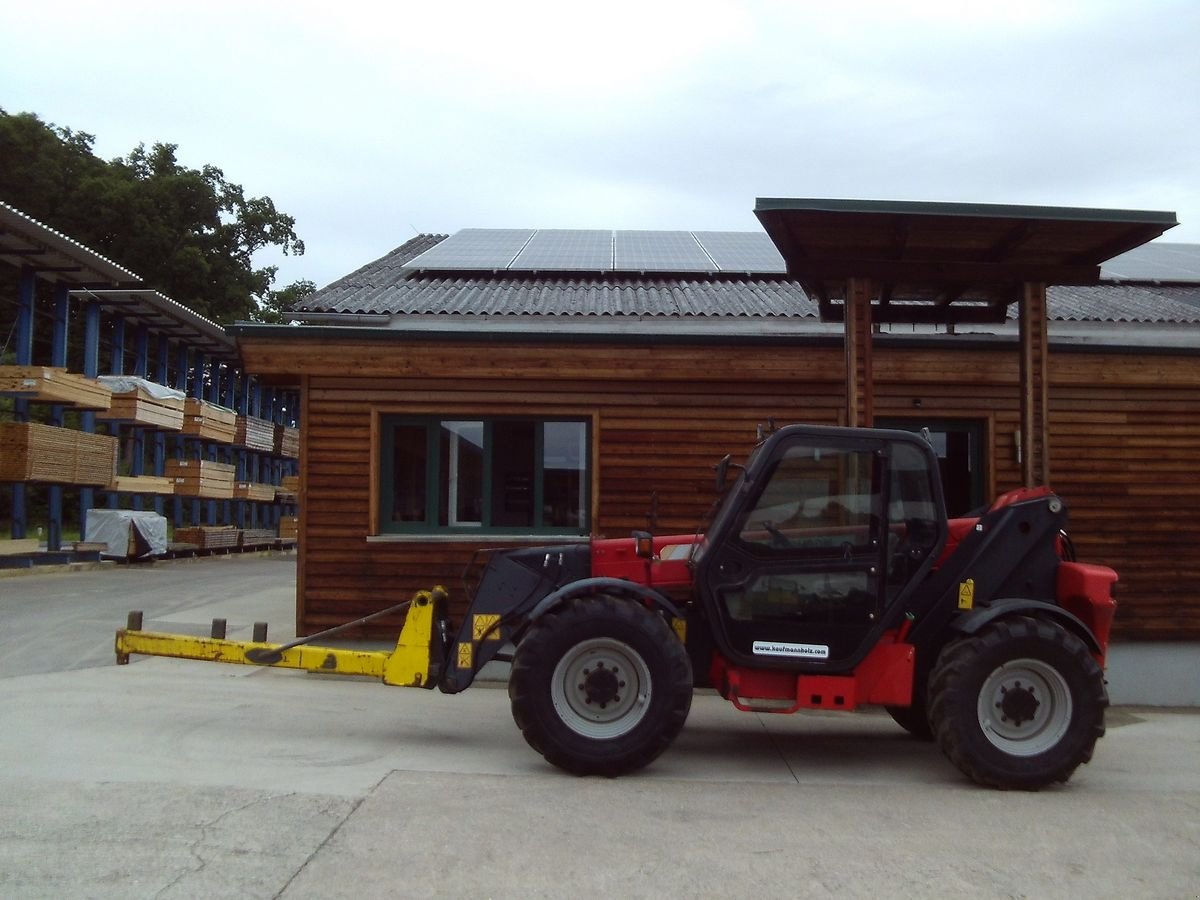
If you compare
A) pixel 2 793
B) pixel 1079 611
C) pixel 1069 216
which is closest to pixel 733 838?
pixel 1079 611

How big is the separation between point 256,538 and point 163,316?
8.13 meters

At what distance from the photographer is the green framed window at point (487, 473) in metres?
11.4

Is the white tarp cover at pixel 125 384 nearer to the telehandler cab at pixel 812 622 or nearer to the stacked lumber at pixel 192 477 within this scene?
the stacked lumber at pixel 192 477

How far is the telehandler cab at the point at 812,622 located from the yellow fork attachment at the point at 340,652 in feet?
0.05

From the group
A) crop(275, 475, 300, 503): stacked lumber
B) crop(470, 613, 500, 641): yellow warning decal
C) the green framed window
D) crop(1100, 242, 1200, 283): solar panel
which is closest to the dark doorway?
the green framed window

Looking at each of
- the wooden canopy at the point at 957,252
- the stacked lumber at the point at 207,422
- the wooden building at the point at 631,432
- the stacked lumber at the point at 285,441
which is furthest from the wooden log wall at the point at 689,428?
the stacked lumber at the point at 285,441

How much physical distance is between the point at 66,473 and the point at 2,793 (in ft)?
65.4

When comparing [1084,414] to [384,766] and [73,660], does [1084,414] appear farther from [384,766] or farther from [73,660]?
[73,660]

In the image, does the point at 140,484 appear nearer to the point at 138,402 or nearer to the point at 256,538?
the point at 138,402

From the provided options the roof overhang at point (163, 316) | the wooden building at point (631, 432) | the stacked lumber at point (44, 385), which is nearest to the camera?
the wooden building at point (631, 432)

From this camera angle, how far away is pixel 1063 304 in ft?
46.2

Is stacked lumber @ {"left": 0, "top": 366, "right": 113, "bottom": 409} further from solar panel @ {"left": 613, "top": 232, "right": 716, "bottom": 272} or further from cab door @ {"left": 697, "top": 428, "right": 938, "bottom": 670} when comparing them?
cab door @ {"left": 697, "top": 428, "right": 938, "bottom": 670}

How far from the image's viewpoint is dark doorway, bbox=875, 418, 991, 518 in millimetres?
11391

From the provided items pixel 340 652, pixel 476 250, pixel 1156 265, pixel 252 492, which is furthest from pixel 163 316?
pixel 340 652
